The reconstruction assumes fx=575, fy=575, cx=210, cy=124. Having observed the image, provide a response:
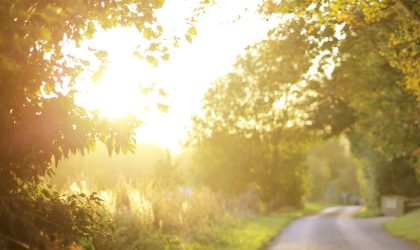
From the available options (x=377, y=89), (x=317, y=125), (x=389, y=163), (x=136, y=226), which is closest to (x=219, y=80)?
(x=317, y=125)

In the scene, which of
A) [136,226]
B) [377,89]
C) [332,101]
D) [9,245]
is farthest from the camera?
[332,101]

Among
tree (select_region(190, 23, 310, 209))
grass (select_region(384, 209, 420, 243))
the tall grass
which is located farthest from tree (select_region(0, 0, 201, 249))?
tree (select_region(190, 23, 310, 209))

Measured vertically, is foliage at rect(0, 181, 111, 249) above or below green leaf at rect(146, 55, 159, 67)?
below

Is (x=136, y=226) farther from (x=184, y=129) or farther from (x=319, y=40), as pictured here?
(x=184, y=129)

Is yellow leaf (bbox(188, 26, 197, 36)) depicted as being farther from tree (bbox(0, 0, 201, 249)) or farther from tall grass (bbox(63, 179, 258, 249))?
tall grass (bbox(63, 179, 258, 249))

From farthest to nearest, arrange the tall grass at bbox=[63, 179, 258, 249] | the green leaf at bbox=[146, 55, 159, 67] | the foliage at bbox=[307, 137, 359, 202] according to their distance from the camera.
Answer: the foliage at bbox=[307, 137, 359, 202], the tall grass at bbox=[63, 179, 258, 249], the green leaf at bbox=[146, 55, 159, 67]

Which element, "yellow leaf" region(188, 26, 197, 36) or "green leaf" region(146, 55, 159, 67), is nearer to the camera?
"green leaf" region(146, 55, 159, 67)

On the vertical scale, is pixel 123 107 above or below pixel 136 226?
above

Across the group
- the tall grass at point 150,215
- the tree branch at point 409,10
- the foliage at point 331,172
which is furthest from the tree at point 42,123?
the foliage at point 331,172

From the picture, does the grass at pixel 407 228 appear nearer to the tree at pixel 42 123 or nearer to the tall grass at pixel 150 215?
the tall grass at pixel 150 215

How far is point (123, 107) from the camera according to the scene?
797cm

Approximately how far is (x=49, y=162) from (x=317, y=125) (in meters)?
30.6

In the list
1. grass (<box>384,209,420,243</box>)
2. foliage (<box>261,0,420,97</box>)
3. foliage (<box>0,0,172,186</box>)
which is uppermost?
foliage (<box>261,0,420,97</box>)

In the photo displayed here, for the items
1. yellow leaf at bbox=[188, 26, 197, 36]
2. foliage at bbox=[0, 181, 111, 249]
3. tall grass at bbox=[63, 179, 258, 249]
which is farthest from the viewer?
tall grass at bbox=[63, 179, 258, 249]
